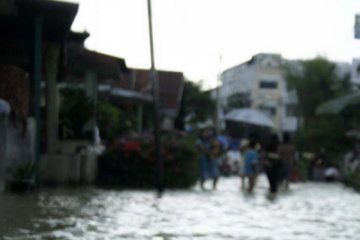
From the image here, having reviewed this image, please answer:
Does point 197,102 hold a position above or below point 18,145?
above

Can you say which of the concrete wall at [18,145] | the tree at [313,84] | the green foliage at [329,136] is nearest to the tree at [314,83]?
the tree at [313,84]

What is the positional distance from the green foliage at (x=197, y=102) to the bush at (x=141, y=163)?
44196mm

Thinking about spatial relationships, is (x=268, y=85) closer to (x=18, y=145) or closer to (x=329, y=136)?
(x=329, y=136)

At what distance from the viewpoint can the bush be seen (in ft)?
67.1

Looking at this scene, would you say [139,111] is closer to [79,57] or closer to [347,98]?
[347,98]

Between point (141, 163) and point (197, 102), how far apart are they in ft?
156

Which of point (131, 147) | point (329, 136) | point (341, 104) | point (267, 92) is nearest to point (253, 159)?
point (131, 147)

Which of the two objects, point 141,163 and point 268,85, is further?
point 268,85

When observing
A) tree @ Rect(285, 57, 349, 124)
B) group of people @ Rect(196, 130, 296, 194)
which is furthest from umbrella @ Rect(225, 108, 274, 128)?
group of people @ Rect(196, 130, 296, 194)

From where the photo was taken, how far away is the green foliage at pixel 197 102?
6644 cm

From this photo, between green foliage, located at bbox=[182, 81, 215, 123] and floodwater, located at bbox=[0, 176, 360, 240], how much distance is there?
4864 cm

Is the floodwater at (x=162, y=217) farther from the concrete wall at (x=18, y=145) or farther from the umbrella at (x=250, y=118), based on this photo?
the umbrella at (x=250, y=118)

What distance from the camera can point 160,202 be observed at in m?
15.7

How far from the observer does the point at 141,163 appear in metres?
20.5
